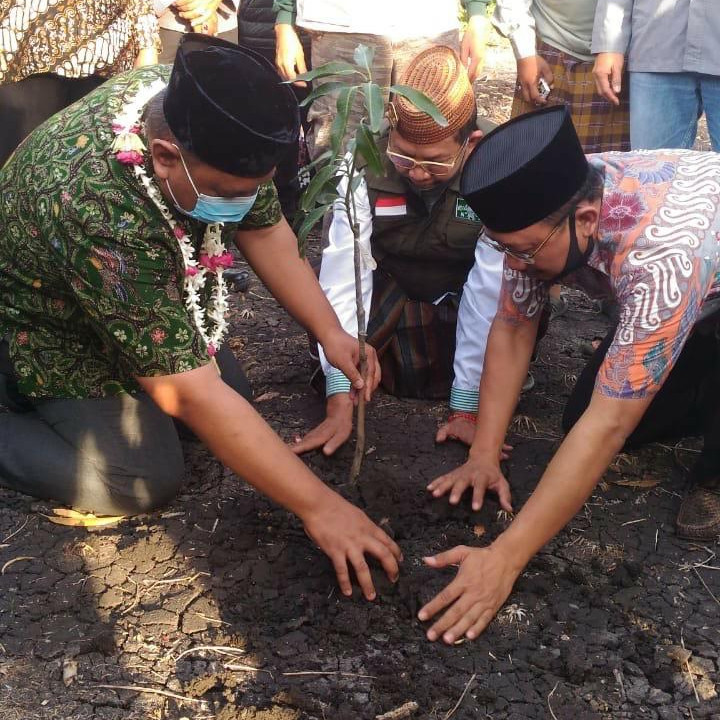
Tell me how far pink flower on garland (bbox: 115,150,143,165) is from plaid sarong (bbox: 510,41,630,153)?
80.3 inches

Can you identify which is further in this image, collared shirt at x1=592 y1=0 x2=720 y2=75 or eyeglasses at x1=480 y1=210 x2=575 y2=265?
collared shirt at x1=592 y1=0 x2=720 y2=75

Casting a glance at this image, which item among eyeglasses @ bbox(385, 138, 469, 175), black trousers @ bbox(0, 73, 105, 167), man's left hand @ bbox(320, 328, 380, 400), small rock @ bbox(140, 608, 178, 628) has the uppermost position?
black trousers @ bbox(0, 73, 105, 167)

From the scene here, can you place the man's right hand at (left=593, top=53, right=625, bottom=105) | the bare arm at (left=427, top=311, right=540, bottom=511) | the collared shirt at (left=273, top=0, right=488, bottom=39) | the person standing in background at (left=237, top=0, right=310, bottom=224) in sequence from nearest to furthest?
the bare arm at (left=427, top=311, right=540, bottom=511), the man's right hand at (left=593, top=53, right=625, bottom=105), the collared shirt at (left=273, top=0, right=488, bottom=39), the person standing in background at (left=237, top=0, right=310, bottom=224)

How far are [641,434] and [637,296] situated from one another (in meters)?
1.07

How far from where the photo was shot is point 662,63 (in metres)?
3.34

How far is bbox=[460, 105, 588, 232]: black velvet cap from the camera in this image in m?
2.07

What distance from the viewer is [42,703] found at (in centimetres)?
210

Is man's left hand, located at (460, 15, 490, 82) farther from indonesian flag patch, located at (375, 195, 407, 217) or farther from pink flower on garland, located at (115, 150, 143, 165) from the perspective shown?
pink flower on garland, located at (115, 150, 143, 165)

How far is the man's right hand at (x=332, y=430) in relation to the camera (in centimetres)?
295

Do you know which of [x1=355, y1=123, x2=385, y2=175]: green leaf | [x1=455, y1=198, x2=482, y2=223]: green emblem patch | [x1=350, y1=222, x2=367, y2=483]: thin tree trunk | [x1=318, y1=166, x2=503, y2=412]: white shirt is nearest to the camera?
[x1=355, y1=123, x2=385, y2=175]: green leaf

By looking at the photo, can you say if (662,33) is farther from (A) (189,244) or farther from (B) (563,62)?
(A) (189,244)

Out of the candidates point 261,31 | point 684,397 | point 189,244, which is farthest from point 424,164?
point 261,31

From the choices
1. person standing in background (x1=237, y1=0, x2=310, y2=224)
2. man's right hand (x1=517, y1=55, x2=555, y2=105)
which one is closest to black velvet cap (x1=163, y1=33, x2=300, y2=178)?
man's right hand (x1=517, y1=55, x2=555, y2=105)

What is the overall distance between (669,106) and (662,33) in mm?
259
